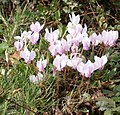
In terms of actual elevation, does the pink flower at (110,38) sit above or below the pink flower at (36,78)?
above

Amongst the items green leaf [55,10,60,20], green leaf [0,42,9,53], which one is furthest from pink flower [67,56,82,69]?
green leaf [55,10,60,20]

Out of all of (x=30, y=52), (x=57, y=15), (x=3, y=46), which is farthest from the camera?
(x=57, y=15)

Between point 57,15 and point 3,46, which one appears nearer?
point 3,46

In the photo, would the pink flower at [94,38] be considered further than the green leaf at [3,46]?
No

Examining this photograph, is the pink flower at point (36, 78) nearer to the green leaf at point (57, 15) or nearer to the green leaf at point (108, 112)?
the green leaf at point (108, 112)

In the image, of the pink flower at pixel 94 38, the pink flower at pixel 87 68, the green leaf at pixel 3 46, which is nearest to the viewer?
the pink flower at pixel 87 68

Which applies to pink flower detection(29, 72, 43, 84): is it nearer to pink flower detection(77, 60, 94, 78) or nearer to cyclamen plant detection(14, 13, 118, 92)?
cyclamen plant detection(14, 13, 118, 92)

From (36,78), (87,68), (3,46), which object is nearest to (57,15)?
(3,46)

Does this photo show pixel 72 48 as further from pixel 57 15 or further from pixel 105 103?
pixel 57 15

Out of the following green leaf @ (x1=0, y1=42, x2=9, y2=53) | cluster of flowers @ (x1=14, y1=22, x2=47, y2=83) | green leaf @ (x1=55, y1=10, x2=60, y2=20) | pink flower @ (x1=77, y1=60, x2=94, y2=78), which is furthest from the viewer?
green leaf @ (x1=55, y1=10, x2=60, y2=20)

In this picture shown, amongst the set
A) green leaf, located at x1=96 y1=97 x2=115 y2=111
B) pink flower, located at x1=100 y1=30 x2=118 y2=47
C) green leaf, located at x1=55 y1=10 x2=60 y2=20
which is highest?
green leaf, located at x1=55 y1=10 x2=60 y2=20

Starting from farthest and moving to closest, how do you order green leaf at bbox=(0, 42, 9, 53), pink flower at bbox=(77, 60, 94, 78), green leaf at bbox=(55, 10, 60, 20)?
green leaf at bbox=(55, 10, 60, 20)
green leaf at bbox=(0, 42, 9, 53)
pink flower at bbox=(77, 60, 94, 78)

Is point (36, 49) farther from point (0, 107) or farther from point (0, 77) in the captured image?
point (0, 107)

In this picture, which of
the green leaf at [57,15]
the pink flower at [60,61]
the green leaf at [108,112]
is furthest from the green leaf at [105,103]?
the green leaf at [57,15]
